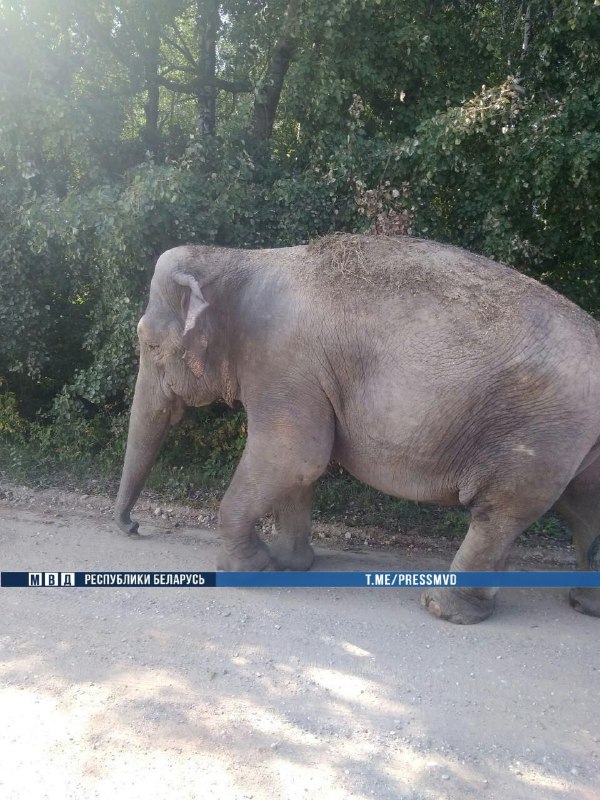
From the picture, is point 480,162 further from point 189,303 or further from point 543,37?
point 189,303

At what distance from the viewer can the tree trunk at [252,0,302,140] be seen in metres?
6.98

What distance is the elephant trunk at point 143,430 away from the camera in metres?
5.02

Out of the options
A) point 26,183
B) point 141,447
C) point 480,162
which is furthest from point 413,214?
point 26,183

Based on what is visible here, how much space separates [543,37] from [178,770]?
238 inches

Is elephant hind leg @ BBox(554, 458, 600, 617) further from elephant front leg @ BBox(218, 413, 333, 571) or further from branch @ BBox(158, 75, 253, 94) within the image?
branch @ BBox(158, 75, 253, 94)

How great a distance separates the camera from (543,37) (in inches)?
243

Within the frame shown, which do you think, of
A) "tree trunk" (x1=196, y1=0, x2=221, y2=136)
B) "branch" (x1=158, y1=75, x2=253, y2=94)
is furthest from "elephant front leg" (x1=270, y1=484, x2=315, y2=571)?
"branch" (x1=158, y1=75, x2=253, y2=94)

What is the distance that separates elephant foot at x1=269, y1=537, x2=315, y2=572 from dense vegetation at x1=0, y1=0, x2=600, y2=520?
189 centimetres

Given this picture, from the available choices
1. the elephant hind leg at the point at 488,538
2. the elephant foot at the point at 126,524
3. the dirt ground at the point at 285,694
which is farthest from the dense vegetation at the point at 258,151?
the dirt ground at the point at 285,694

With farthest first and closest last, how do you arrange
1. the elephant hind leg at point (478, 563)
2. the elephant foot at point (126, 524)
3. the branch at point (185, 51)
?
the branch at point (185, 51) < the elephant foot at point (126, 524) < the elephant hind leg at point (478, 563)

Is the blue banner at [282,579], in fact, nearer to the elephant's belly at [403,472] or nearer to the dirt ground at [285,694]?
the dirt ground at [285,694]

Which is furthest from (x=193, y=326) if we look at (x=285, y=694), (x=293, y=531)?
(x=285, y=694)

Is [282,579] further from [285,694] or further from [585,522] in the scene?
[585,522]

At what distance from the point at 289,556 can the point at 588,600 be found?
195cm
